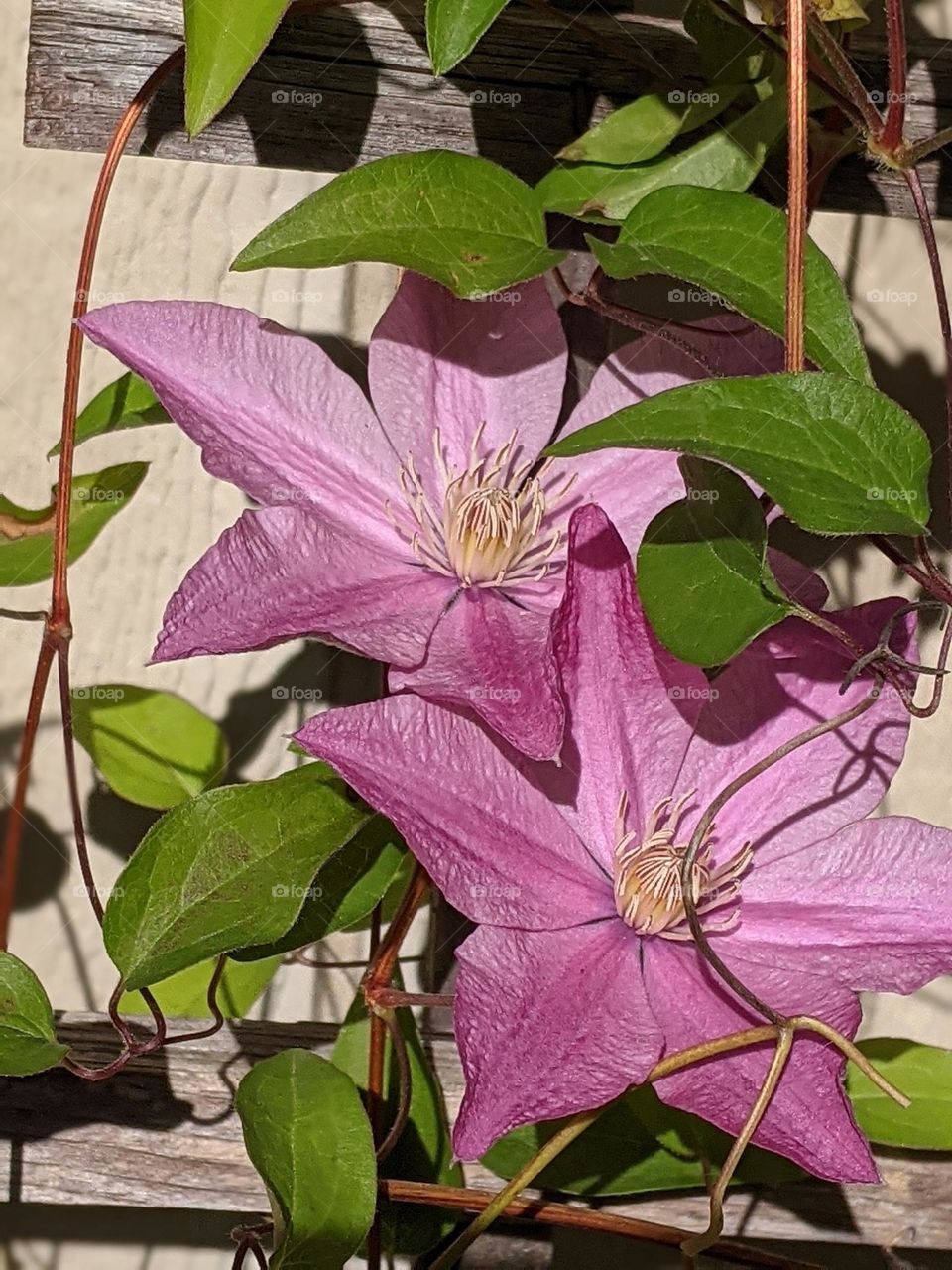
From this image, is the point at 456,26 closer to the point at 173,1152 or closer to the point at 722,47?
the point at 722,47

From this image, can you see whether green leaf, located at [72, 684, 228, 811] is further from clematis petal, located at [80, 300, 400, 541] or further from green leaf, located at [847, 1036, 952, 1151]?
green leaf, located at [847, 1036, 952, 1151]

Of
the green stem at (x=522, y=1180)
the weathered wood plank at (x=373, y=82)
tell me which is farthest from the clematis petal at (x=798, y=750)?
the weathered wood plank at (x=373, y=82)

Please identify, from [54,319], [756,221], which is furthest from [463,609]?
[54,319]

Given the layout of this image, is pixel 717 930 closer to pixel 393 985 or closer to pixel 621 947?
pixel 621 947

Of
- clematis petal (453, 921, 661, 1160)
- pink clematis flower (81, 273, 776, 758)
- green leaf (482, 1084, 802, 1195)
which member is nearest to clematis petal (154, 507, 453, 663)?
pink clematis flower (81, 273, 776, 758)

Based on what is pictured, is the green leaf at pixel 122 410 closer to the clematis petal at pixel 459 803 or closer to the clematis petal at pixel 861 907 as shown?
the clematis petal at pixel 459 803

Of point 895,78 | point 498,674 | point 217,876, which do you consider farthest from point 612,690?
point 895,78
